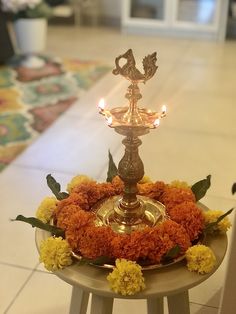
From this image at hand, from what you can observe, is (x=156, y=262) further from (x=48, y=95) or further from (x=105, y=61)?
(x=105, y=61)

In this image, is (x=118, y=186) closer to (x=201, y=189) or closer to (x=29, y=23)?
(x=201, y=189)

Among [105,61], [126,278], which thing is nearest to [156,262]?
[126,278]

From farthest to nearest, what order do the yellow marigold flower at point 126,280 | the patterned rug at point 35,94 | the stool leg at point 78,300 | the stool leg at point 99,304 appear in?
the patterned rug at point 35,94, the stool leg at point 78,300, the stool leg at point 99,304, the yellow marigold flower at point 126,280

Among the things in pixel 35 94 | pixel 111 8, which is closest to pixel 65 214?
pixel 35 94

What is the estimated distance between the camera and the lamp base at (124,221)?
3.71 ft

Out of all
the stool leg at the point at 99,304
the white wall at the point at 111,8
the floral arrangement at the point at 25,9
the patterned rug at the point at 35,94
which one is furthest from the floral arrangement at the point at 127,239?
the white wall at the point at 111,8

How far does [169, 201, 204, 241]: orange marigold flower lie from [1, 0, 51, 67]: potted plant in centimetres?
257

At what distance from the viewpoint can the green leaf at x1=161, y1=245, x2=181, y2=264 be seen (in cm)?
103

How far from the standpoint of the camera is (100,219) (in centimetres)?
115

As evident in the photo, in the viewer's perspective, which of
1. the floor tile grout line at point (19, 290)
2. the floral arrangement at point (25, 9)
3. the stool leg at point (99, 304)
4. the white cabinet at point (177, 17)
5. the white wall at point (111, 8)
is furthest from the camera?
the white wall at point (111, 8)

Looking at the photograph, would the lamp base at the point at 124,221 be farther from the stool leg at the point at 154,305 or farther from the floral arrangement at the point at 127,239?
the stool leg at the point at 154,305

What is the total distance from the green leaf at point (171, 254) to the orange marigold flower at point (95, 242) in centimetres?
11

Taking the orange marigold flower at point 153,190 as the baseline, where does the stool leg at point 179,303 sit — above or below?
below

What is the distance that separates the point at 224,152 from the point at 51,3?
2.67m
